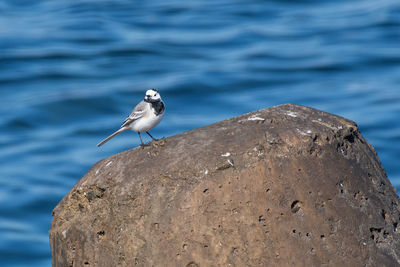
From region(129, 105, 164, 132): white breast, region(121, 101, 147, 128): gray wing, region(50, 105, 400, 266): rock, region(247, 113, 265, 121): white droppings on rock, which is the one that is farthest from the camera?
region(121, 101, 147, 128): gray wing

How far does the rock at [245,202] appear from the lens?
6.94 meters

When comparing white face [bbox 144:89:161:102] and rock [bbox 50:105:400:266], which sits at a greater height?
white face [bbox 144:89:161:102]

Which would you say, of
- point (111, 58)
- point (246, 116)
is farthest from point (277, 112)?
point (111, 58)

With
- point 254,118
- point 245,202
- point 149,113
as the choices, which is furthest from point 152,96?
point 245,202

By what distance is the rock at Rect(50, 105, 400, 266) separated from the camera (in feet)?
22.8

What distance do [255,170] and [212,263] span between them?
892 millimetres

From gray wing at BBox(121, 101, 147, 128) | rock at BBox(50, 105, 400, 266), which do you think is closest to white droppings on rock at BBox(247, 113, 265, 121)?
rock at BBox(50, 105, 400, 266)

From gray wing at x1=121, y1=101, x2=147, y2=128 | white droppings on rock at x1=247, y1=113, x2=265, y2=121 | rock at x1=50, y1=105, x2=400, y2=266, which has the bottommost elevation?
rock at x1=50, y1=105, x2=400, y2=266

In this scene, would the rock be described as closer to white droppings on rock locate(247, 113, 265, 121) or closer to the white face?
white droppings on rock locate(247, 113, 265, 121)

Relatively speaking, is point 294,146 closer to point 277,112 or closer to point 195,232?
point 277,112

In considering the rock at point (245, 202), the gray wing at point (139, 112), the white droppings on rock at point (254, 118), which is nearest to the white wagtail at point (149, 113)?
the gray wing at point (139, 112)

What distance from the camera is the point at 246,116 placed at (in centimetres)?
759

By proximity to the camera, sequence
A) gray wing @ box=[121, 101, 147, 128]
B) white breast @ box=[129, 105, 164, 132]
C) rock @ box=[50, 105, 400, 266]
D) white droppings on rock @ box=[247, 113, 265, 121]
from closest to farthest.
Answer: rock @ box=[50, 105, 400, 266] < white droppings on rock @ box=[247, 113, 265, 121] < white breast @ box=[129, 105, 164, 132] < gray wing @ box=[121, 101, 147, 128]

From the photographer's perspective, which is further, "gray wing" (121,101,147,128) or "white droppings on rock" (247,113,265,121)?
"gray wing" (121,101,147,128)
